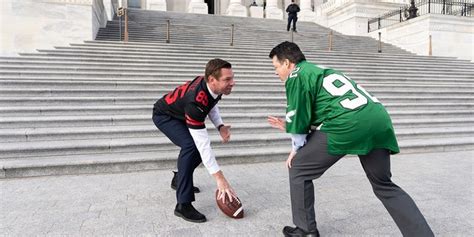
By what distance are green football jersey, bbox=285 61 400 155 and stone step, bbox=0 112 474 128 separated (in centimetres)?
478

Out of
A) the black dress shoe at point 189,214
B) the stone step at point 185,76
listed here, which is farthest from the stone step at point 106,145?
the stone step at point 185,76

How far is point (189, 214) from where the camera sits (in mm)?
3559

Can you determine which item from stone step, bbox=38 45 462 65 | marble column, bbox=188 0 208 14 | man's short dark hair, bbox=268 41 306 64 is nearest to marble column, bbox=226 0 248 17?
marble column, bbox=188 0 208 14

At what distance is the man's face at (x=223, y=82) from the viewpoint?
10.4 feet

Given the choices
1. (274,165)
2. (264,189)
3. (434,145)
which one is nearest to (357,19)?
(434,145)

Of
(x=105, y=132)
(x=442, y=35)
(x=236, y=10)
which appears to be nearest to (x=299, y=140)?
(x=105, y=132)

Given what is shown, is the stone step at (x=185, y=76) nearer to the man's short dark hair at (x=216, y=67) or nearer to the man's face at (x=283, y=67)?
the man's short dark hair at (x=216, y=67)

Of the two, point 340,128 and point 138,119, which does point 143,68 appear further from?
point 340,128

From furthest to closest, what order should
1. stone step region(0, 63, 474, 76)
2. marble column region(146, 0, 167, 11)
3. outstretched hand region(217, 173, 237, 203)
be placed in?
marble column region(146, 0, 167, 11) → stone step region(0, 63, 474, 76) → outstretched hand region(217, 173, 237, 203)

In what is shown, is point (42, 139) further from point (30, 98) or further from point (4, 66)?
point (4, 66)

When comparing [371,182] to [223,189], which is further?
[223,189]

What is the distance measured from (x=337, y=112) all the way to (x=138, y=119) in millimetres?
5091

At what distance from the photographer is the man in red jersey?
127 inches

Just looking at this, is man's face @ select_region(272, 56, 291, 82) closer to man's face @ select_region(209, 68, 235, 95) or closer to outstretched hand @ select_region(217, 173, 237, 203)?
man's face @ select_region(209, 68, 235, 95)
